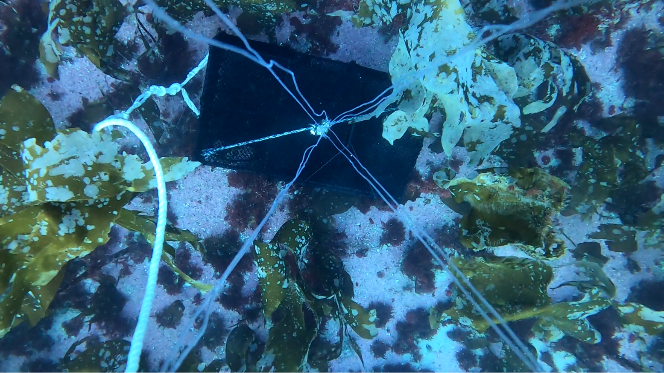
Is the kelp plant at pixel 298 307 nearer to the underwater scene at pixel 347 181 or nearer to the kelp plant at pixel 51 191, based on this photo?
the underwater scene at pixel 347 181

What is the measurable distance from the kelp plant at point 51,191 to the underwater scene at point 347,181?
0.7 inches

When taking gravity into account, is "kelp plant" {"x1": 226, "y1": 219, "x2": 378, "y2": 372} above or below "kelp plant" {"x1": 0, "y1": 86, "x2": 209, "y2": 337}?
below

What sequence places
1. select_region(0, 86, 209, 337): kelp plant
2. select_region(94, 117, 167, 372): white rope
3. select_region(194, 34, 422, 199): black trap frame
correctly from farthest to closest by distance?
select_region(194, 34, 422, 199): black trap frame → select_region(0, 86, 209, 337): kelp plant → select_region(94, 117, 167, 372): white rope

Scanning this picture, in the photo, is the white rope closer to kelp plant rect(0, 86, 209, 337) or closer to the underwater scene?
kelp plant rect(0, 86, 209, 337)

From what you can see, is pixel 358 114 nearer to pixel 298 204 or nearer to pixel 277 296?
pixel 298 204

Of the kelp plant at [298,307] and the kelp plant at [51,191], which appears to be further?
the kelp plant at [298,307]

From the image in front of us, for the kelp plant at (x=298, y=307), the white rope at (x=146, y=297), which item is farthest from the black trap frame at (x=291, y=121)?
the white rope at (x=146, y=297)

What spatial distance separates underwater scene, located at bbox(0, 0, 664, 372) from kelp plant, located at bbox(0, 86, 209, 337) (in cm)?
2

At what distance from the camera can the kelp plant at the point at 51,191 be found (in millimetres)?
2430

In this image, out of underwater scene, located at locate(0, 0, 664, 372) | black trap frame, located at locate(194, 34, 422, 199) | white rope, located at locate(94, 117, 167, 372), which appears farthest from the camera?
black trap frame, located at locate(194, 34, 422, 199)

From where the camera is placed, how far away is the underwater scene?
2891 millimetres

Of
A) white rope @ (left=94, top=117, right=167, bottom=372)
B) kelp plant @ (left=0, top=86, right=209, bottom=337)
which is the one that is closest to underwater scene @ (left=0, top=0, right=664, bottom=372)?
kelp plant @ (left=0, top=86, right=209, bottom=337)

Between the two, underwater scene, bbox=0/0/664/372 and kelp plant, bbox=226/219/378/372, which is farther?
kelp plant, bbox=226/219/378/372

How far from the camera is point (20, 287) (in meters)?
2.81
